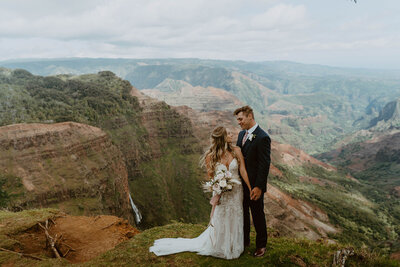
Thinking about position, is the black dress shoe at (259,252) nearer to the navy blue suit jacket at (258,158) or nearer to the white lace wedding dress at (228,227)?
the white lace wedding dress at (228,227)

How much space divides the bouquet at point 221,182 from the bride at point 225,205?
151 mm

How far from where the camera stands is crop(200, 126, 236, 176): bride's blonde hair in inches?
273

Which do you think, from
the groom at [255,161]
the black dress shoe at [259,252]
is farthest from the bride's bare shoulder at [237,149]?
the black dress shoe at [259,252]

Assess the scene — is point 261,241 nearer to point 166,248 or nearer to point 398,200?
point 166,248

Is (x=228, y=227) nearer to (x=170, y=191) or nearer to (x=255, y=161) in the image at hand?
(x=255, y=161)

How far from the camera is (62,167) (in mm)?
47375

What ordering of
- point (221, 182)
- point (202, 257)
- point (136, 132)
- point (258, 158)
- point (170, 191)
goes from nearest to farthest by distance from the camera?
point (221, 182), point (258, 158), point (202, 257), point (170, 191), point (136, 132)

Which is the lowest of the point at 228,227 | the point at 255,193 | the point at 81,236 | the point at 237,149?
the point at 81,236

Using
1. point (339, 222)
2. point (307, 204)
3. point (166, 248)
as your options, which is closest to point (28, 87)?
point (166, 248)

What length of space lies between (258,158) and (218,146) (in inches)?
48.3

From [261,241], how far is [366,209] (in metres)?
98.5

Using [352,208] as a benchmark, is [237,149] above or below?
above

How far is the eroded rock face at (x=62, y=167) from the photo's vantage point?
42.7 metres

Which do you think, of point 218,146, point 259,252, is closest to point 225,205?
point 259,252
